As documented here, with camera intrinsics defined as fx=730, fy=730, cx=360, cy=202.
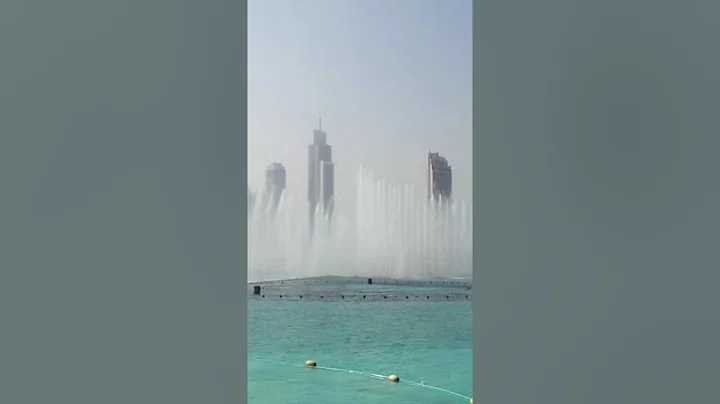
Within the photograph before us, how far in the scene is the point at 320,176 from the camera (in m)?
10.0

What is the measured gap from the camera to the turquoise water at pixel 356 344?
9555mm

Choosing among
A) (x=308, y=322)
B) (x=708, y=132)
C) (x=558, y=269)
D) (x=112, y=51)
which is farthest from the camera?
(x=308, y=322)

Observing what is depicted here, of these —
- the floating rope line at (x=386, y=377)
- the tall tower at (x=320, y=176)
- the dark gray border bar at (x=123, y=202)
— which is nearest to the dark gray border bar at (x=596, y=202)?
the dark gray border bar at (x=123, y=202)

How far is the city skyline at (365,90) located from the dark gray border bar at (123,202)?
811cm

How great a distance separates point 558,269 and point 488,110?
1.46 ft

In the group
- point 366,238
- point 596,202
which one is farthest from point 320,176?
point 596,202

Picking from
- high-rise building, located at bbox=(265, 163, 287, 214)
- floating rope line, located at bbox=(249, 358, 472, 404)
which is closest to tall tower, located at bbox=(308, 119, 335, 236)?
high-rise building, located at bbox=(265, 163, 287, 214)

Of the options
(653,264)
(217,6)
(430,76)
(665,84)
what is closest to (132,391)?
(217,6)

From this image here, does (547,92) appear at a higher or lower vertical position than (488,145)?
higher

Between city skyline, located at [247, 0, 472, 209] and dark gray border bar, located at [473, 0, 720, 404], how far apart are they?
25.0 feet

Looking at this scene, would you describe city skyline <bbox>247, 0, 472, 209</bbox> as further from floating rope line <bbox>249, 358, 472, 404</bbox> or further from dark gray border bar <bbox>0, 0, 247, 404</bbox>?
dark gray border bar <bbox>0, 0, 247, 404</bbox>

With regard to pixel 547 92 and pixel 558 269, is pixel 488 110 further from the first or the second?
Result: pixel 558 269

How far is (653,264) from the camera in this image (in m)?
1.73

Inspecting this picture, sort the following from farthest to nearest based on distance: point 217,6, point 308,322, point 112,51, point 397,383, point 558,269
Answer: point 308,322
point 397,383
point 558,269
point 217,6
point 112,51
